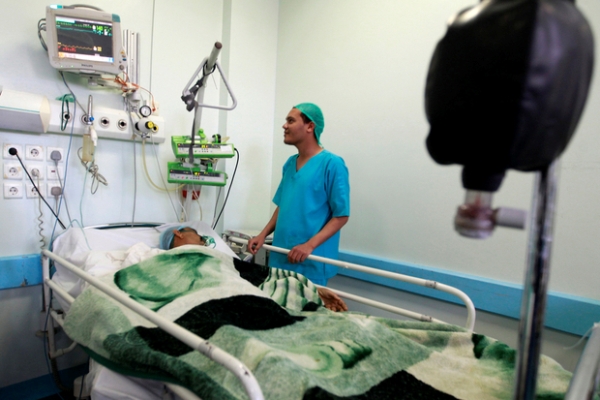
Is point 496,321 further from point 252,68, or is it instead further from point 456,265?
point 252,68

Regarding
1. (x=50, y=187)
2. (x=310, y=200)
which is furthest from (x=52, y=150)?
(x=310, y=200)

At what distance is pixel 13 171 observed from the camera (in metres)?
1.78

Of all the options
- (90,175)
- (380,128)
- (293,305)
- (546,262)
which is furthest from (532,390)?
(90,175)

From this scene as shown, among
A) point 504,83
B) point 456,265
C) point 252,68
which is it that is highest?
point 252,68

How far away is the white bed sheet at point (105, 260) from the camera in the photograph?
99 cm

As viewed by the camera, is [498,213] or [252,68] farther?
[252,68]

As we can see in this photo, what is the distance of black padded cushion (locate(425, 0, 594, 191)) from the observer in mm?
305

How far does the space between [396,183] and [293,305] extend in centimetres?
101

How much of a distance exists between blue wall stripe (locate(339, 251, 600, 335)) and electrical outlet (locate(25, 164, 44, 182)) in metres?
1.79

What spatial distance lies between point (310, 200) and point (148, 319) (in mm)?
1210

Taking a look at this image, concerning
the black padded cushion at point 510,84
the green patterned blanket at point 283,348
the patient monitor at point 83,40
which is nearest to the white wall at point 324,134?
the patient monitor at point 83,40

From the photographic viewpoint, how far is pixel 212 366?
35.4 inches

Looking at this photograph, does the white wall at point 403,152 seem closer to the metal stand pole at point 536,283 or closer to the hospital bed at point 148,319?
the hospital bed at point 148,319

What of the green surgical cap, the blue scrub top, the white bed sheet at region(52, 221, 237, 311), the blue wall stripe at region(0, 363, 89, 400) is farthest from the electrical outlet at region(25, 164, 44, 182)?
the green surgical cap
